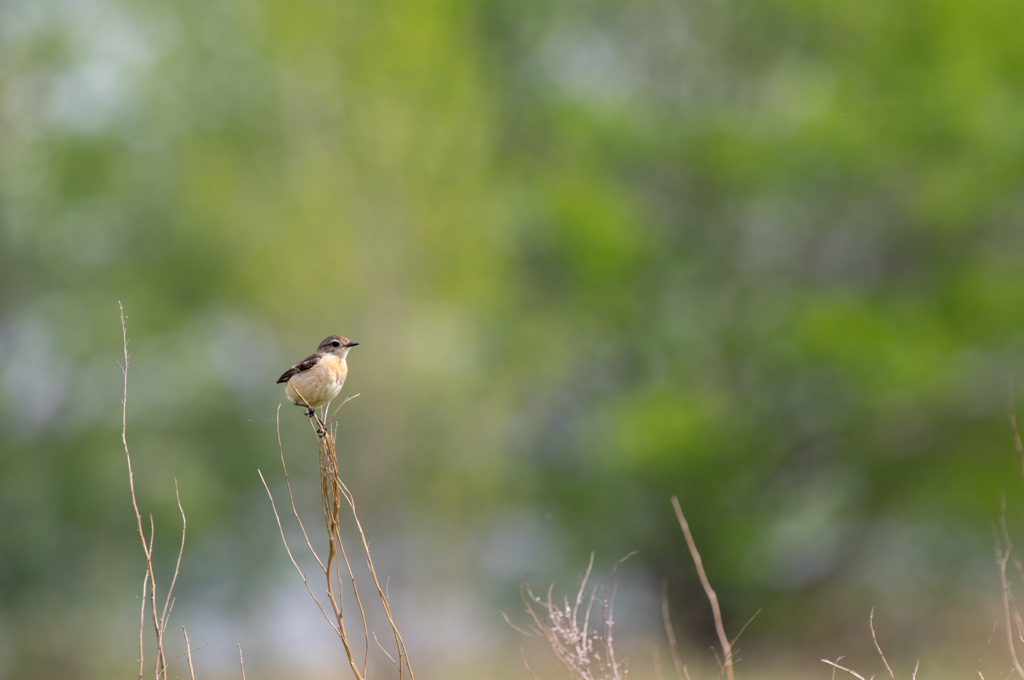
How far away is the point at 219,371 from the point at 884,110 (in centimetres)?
1045

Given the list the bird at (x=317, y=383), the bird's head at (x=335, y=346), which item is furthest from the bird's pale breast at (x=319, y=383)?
the bird's head at (x=335, y=346)

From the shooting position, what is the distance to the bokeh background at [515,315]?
12695mm

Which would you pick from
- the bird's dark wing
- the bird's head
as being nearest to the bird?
the bird's dark wing

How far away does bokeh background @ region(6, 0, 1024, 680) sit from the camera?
12695mm

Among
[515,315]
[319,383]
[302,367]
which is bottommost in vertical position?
[319,383]

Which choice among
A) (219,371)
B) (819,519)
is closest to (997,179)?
(819,519)

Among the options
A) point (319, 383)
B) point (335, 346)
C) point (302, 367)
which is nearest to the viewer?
point (319, 383)

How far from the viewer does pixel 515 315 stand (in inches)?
577

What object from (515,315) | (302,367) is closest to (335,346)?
(302,367)

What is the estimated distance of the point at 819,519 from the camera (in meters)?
13.7

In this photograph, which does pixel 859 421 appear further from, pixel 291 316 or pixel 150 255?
pixel 150 255

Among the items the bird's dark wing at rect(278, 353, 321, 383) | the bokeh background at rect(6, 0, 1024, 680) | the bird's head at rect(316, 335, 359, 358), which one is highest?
the bokeh background at rect(6, 0, 1024, 680)

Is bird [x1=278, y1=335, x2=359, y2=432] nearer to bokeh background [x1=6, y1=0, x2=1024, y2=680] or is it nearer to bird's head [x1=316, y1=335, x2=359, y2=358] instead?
bird's head [x1=316, y1=335, x2=359, y2=358]

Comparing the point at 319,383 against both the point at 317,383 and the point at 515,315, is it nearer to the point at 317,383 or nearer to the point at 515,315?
the point at 317,383
